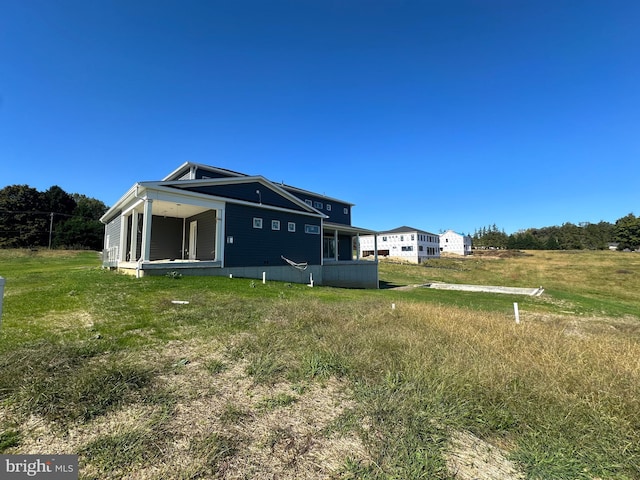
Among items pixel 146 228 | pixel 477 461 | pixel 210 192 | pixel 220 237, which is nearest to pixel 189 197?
pixel 210 192

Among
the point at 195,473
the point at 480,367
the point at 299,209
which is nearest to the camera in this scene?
the point at 195,473

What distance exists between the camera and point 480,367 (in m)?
3.89

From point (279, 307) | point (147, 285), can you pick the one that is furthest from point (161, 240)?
point (279, 307)

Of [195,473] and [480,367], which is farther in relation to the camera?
[480,367]

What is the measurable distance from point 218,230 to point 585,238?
98.6 metres

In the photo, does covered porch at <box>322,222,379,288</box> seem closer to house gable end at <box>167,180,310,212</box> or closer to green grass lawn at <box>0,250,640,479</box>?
house gable end at <box>167,180,310,212</box>

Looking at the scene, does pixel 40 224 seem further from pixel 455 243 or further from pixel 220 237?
pixel 455 243

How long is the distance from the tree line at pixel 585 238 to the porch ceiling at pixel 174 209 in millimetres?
84707

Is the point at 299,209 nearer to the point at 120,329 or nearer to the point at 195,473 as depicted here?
the point at 120,329

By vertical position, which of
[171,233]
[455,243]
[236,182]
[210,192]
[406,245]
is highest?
[236,182]

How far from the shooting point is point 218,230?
1473 cm

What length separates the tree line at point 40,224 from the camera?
41.7 meters

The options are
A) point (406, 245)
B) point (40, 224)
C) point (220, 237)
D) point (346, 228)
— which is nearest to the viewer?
point (220, 237)

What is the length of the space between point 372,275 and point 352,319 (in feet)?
57.5
